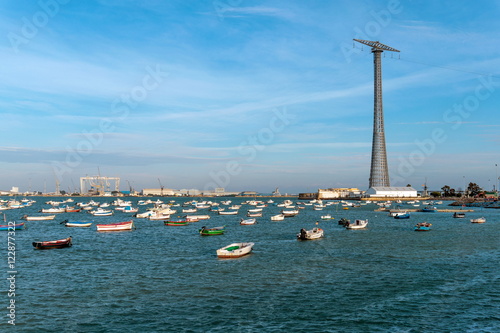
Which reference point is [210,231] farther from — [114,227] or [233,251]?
[233,251]

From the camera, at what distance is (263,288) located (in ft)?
114

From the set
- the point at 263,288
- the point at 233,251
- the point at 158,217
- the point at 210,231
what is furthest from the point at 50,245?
the point at 158,217

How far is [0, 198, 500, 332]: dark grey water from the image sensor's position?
26688 millimetres

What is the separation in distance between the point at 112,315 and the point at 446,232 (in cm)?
6890

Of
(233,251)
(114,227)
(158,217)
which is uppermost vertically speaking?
(233,251)

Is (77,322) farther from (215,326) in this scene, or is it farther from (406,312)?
(406,312)

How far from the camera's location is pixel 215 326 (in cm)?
2580

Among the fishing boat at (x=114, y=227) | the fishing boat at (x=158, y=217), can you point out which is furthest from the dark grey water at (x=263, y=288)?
the fishing boat at (x=158, y=217)

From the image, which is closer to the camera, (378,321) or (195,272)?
(378,321)

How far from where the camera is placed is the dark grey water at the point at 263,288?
1051 inches

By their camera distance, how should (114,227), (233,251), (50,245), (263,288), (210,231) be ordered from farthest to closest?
1. (114,227)
2. (210,231)
3. (50,245)
4. (233,251)
5. (263,288)

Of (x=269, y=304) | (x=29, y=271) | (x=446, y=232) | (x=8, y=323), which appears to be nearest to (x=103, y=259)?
(x=29, y=271)

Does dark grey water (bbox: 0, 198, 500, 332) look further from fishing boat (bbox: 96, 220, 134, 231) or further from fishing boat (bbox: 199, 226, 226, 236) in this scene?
fishing boat (bbox: 96, 220, 134, 231)

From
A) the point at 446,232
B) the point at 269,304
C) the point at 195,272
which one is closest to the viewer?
the point at 269,304
